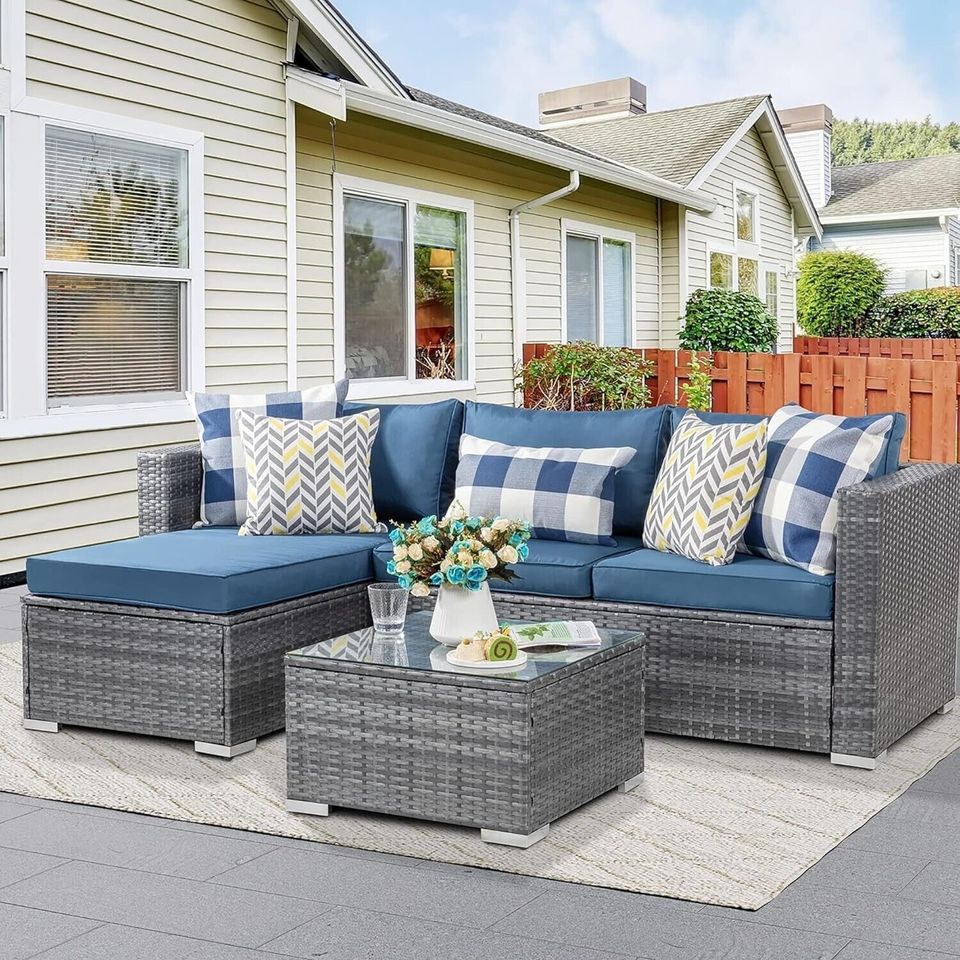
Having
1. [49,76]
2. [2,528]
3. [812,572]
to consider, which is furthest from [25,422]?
[812,572]

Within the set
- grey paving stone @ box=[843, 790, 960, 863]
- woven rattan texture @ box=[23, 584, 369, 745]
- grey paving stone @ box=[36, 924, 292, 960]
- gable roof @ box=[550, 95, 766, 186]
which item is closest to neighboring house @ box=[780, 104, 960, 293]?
gable roof @ box=[550, 95, 766, 186]

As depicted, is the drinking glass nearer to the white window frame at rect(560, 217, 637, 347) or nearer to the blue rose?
the blue rose

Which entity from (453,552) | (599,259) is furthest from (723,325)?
(453,552)

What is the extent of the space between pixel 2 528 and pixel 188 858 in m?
3.54

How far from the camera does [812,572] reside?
380cm

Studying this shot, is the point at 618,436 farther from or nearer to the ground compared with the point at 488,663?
farther from the ground

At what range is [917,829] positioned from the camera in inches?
125

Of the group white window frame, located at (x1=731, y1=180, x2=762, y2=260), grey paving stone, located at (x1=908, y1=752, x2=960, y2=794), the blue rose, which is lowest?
grey paving stone, located at (x1=908, y1=752, x2=960, y2=794)

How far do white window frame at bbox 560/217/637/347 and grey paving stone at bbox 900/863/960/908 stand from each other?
8.97m

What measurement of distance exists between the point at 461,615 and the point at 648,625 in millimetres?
798

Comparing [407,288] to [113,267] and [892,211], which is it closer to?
[113,267]

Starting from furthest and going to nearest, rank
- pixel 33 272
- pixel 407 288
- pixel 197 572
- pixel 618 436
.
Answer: pixel 407 288 < pixel 33 272 < pixel 618 436 < pixel 197 572

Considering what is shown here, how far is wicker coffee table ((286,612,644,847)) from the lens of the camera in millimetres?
3094

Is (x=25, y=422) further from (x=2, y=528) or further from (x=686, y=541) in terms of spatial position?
(x=686, y=541)
